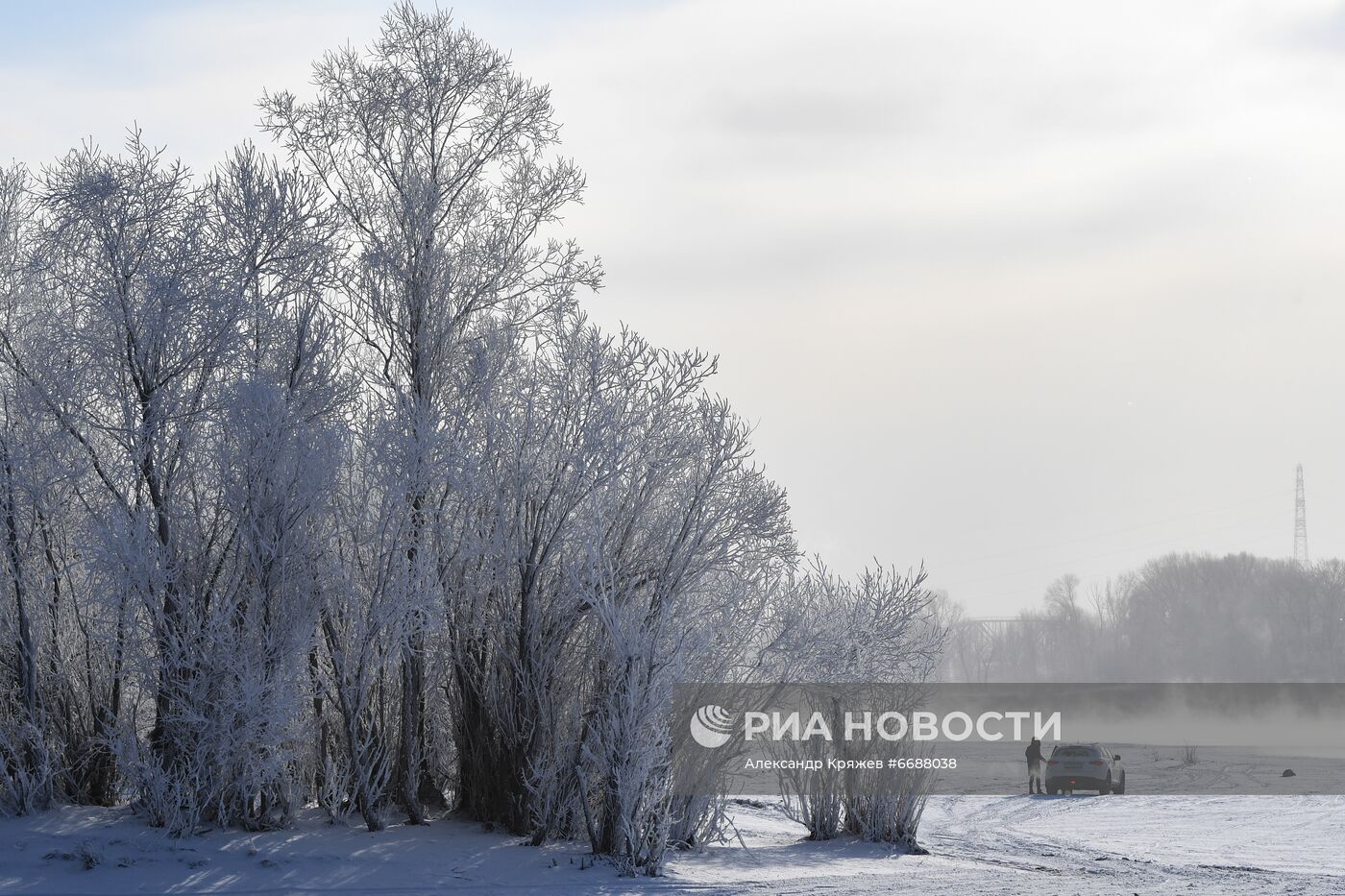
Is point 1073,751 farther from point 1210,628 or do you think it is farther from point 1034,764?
point 1210,628

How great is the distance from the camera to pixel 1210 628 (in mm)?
89125

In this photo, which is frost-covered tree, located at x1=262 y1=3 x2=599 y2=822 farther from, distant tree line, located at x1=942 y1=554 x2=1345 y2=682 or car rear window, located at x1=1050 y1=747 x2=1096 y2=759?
distant tree line, located at x1=942 y1=554 x2=1345 y2=682

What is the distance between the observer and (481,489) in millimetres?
16156

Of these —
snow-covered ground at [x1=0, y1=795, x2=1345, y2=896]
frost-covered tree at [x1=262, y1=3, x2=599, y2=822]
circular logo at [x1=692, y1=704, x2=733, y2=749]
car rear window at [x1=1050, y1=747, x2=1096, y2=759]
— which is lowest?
snow-covered ground at [x1=0, y1=795, x2=1345, y2=896]

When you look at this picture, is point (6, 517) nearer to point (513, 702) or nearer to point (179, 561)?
point (179, 561)

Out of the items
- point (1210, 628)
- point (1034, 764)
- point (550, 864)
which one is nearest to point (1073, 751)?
point (1034, 764)

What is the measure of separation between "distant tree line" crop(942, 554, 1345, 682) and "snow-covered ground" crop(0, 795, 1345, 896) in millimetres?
67897

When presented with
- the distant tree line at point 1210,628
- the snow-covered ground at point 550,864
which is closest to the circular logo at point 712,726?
the snow-covered ground at point 550,864

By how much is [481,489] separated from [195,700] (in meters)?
3.91

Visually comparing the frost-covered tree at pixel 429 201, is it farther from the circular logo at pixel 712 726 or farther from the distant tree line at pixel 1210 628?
the distant tree line at pixel 1210 628

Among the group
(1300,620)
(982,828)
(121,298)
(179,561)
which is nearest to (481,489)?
(179,561)

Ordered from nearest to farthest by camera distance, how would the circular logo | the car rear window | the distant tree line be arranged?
1. the circular logo
2. the car rear window
3. the distant tree line

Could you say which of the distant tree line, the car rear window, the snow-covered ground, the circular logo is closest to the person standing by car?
the car rear window

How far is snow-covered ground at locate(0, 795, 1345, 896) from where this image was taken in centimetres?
1312
